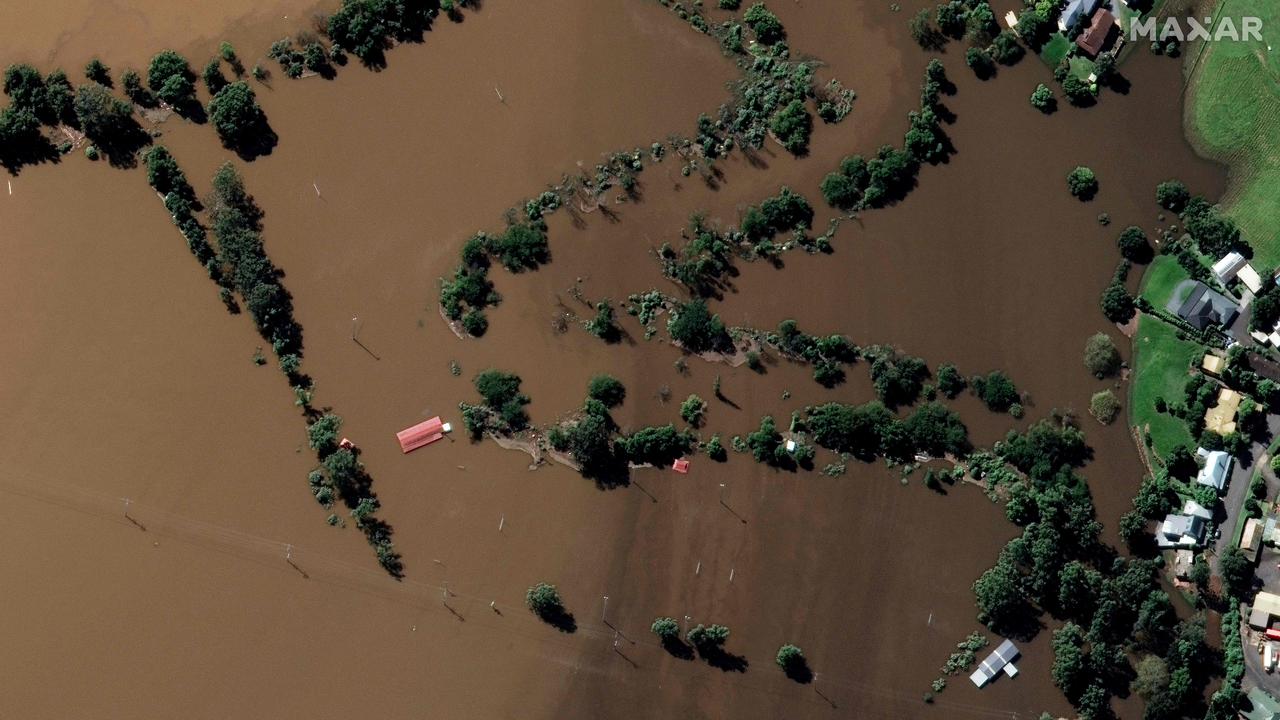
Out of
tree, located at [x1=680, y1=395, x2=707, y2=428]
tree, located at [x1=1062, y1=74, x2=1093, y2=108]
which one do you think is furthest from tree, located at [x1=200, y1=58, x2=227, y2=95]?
tree, located at [x1=1062, y1=74, x2=1093, y2=108]

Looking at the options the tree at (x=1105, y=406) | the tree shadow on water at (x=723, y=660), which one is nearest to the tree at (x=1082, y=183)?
the tree at (x=1105, y=406)

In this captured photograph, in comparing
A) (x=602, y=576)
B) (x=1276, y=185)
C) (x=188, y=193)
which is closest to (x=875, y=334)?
(x=602, y=576)

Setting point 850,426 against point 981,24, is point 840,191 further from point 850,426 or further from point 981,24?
point 850,426

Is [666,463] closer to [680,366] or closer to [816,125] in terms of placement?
[680,366]

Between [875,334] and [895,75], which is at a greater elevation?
[895,75]

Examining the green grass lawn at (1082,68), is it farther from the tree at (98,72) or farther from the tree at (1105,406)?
the tree at (98,72)
